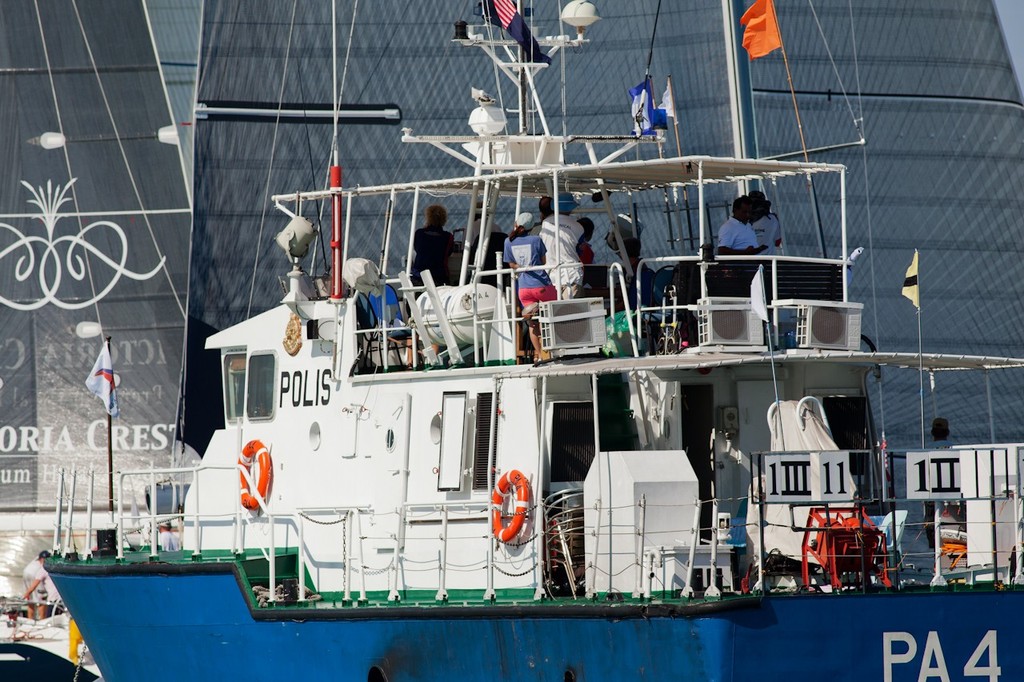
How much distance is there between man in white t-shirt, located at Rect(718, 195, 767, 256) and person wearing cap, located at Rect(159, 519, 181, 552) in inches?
221

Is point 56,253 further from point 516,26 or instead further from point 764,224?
point 764,224

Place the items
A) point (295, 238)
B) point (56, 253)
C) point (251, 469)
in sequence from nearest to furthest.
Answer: point (295, 238) < point (251, 469) < point (56, 253)

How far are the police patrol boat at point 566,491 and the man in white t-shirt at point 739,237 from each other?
16 cm

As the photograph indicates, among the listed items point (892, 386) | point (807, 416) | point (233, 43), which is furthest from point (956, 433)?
point (233, 43)

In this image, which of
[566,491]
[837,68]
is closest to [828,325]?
[566,491]

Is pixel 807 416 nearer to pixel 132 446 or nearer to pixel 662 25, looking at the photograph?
pixel 662 25

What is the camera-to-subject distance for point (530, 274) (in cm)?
1056

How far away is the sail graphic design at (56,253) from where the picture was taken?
21266 mm

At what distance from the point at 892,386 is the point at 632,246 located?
5.35 metres

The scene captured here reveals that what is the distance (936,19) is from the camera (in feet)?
60.4

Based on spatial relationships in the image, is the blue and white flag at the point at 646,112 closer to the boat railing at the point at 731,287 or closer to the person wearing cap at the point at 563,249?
the person wearing cap at the point at 563,249

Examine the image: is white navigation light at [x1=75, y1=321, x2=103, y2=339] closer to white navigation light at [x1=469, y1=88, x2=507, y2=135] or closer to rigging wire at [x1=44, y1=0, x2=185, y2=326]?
rigging wire at [x1=44, y1=0, x2=185, y2=326]

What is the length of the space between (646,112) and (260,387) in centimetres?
361

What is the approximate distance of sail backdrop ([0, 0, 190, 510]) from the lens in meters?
20.9
